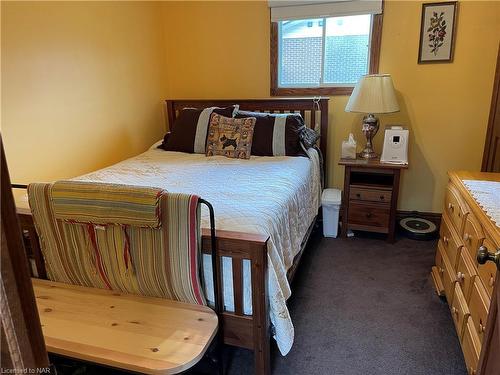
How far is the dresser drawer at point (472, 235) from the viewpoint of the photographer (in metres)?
1.48

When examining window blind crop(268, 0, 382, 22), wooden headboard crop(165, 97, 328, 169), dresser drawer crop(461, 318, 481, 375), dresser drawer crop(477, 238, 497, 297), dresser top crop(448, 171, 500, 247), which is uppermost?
window blind crop(268, 0, 382, 22)

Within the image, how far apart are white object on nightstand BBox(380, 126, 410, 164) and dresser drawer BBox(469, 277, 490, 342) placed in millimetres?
1440

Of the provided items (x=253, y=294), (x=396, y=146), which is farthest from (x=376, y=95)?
(x=253, y=294)

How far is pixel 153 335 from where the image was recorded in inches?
50.7

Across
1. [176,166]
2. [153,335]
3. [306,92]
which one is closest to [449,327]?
[153,335]

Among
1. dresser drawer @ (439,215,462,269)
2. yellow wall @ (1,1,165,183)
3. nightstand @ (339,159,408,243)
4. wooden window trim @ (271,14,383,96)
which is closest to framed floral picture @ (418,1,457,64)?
wooden window trim @ (271,14,383,96)

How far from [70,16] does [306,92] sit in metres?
1.91

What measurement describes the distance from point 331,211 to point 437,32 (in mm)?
1604

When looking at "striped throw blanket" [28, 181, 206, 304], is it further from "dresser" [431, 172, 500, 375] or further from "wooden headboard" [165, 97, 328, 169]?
"wooden headboard" [165, 97, 328, 169]

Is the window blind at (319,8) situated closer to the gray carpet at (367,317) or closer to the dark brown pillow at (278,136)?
the dark brown pillow at (278,136)

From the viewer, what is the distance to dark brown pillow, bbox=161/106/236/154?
292 cm

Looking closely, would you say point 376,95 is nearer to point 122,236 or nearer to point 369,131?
point 369,131

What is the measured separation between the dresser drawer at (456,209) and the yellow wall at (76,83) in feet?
8.17

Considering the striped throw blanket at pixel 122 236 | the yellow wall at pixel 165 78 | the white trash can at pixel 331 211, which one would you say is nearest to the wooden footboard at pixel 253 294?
the striped throw blanket at pixel 122 236
